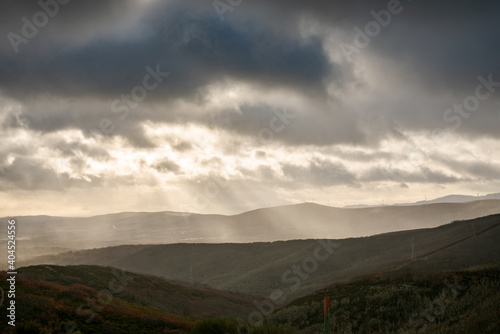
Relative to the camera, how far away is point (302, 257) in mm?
103250

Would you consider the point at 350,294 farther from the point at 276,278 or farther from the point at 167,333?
the point at 276,278

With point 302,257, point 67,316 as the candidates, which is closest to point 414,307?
point 67,316

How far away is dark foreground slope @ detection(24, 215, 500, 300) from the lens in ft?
190

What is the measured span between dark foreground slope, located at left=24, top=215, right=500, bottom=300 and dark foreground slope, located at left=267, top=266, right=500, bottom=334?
26970mm

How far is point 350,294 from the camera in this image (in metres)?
25.2

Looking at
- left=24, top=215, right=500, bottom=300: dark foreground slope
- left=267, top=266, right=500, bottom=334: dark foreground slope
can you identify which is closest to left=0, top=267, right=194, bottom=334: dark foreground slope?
left=267, top=266, right=500, bottom=334: dark foreground slope

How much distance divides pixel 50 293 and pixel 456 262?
46.7m

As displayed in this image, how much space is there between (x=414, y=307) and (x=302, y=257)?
8703 centimetres

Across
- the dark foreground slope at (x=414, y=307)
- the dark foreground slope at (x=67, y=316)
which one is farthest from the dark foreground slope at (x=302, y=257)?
the dark foreground slope at (x=67, y=316)

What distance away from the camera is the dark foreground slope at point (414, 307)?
13094 mm

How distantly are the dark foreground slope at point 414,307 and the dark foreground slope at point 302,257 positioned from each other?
27.0m

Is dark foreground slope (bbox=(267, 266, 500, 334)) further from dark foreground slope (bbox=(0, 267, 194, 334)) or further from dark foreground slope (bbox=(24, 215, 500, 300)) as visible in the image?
dark foreground slope (bbox=(24, 215, 500, 300))

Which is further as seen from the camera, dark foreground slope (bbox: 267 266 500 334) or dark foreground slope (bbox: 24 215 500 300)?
dark foreground slope (bbox: 24 215 500 300)

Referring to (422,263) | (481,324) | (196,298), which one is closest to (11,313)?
(481,324)
